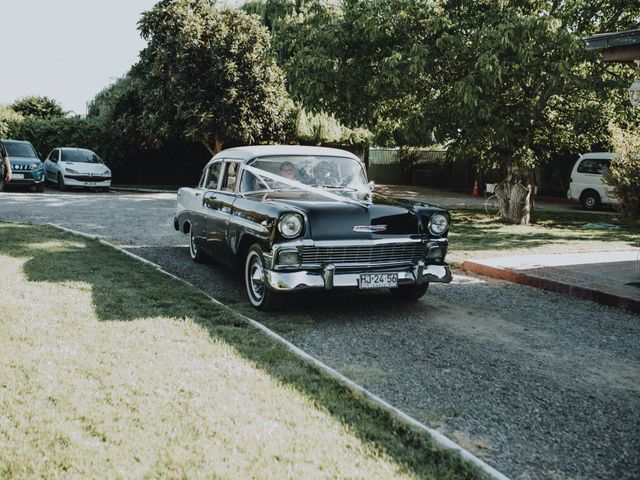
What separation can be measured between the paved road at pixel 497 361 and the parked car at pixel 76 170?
1463 cm

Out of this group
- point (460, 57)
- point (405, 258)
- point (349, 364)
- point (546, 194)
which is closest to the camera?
point (349, 364)

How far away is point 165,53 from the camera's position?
73.4 feet

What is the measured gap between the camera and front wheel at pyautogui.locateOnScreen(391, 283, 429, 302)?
265 inches

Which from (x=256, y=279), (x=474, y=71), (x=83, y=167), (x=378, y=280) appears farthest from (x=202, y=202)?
(x=83, y=167)

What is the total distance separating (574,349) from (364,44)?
33.3 feet

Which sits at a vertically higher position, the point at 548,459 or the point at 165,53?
the point at 165,53

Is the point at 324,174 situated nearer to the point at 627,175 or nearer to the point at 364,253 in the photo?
the point at 364,253

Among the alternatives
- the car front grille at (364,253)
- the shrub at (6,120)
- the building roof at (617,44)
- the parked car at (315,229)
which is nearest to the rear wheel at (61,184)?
the shrub at (6,120)

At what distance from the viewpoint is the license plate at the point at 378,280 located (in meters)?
5.85

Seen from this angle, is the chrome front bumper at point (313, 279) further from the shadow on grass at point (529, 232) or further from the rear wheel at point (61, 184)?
the rear wheel at point (61, 184)

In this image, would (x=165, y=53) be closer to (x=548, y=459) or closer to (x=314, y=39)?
(x=314, y=39)

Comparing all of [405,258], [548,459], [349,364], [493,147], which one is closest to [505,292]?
[405,258]

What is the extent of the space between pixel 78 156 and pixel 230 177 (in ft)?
56.7

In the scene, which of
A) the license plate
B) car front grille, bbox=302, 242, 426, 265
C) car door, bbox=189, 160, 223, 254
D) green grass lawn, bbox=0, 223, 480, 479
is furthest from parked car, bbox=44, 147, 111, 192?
the license plate
